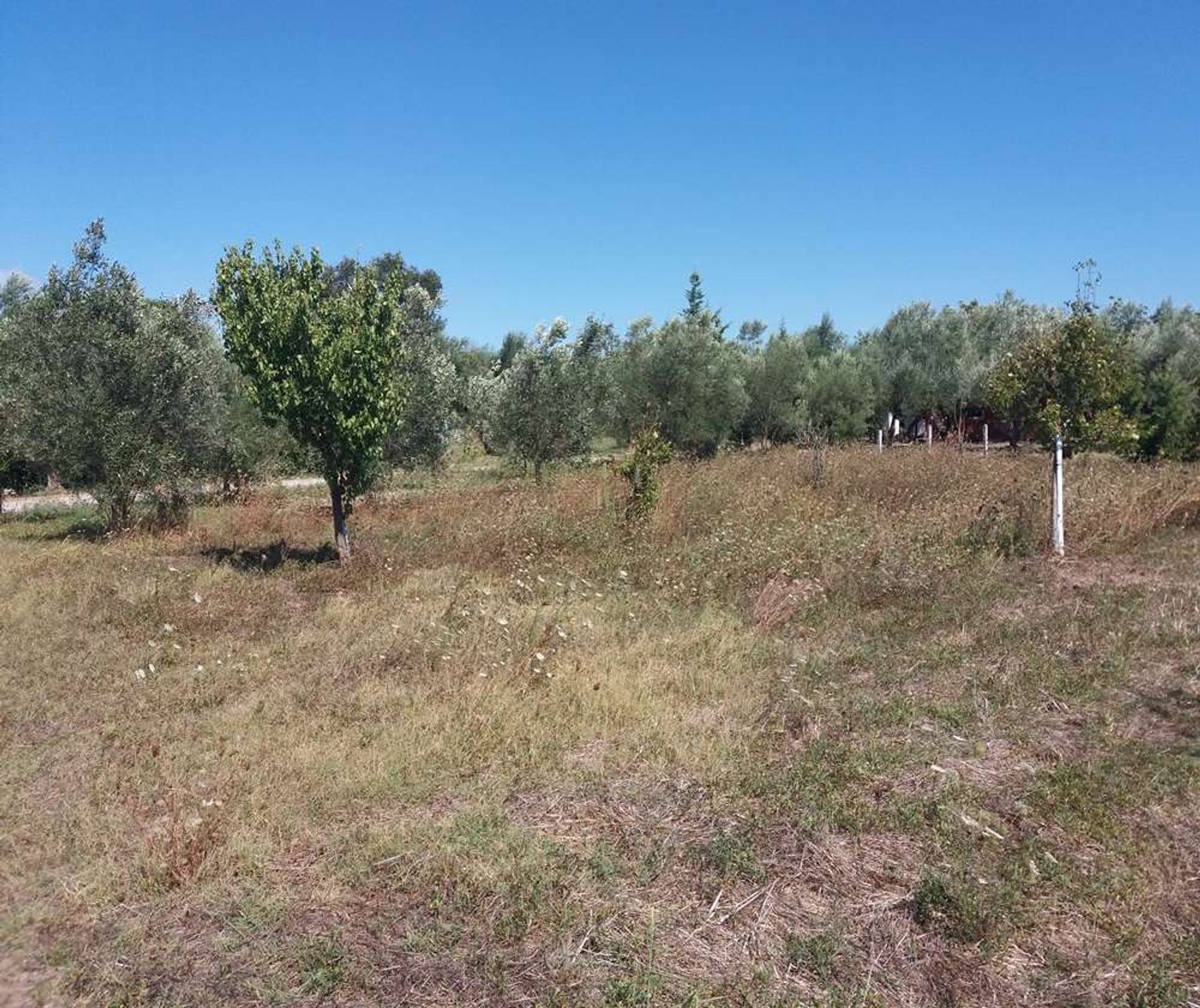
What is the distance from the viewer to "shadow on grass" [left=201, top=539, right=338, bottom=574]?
1023 cm

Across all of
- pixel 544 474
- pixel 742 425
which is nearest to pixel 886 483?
pixel 544 474

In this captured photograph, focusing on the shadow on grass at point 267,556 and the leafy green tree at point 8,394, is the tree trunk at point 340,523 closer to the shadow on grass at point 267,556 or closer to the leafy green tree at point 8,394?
the shadow on grass at point 267,556

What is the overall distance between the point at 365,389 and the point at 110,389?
18.6 feet

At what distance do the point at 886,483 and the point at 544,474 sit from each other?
892cm

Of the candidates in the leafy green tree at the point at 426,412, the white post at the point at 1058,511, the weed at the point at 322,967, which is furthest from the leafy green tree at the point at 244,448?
the weed at the point at 322,967

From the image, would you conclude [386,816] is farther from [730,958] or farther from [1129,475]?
[1129,475]

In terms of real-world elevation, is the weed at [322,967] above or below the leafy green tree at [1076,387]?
below

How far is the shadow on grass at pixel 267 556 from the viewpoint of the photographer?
403 inches

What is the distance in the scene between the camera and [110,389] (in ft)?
41.5

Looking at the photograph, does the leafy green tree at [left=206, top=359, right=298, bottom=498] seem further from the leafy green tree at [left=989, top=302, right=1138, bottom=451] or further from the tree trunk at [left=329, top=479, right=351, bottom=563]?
the leafy green tree at [left=989, top=302, right=1138, bottom=451]

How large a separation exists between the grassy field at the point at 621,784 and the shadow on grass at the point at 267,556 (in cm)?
119

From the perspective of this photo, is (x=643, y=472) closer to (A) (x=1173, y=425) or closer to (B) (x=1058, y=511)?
(B) (x=1058, y=511)

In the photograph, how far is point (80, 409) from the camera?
12.4 m

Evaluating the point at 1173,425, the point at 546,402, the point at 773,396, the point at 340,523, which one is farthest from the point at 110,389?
the point at 1173,425
